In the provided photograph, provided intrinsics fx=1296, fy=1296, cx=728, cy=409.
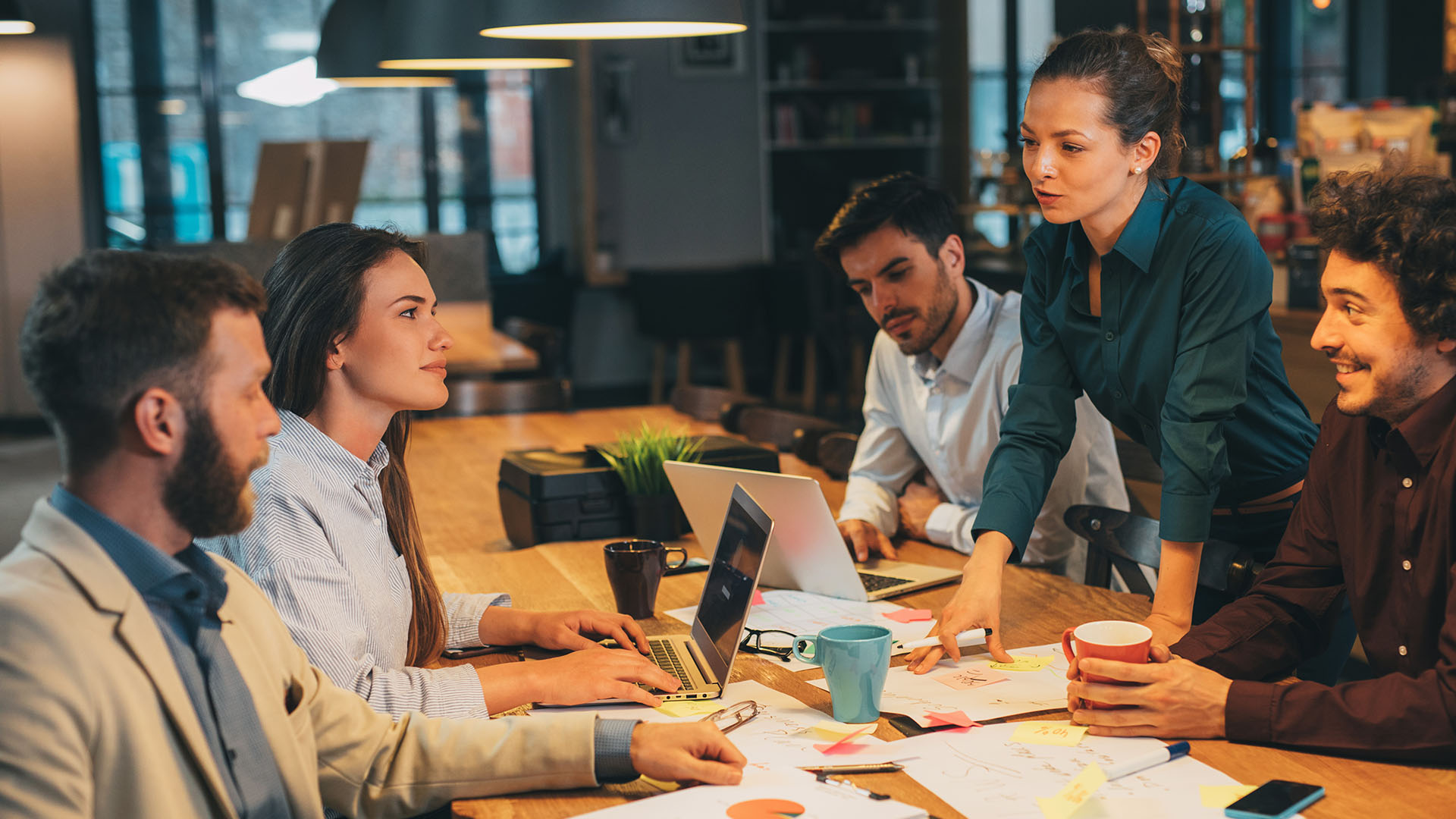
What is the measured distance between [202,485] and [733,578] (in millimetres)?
665

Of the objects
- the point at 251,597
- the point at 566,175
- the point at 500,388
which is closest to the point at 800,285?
the point at 566,175

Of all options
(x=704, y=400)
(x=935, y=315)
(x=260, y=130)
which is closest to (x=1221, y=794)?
(x=935, y=315)

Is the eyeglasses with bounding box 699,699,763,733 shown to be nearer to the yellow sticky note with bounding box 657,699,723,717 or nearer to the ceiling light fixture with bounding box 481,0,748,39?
the yellow sticky note with bounding box 657,699,723,717

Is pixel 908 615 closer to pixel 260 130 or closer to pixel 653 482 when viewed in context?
pixel 653 482

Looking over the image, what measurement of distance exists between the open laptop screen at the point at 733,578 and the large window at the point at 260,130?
7.89 meters

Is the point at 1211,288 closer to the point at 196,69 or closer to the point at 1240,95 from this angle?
the point at 196,69

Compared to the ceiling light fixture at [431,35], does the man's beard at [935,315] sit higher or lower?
lower

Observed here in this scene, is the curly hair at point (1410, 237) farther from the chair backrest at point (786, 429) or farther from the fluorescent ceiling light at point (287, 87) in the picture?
the fluorescent ceiling light at point (287, 87)

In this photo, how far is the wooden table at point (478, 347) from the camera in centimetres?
498

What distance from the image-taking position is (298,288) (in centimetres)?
171

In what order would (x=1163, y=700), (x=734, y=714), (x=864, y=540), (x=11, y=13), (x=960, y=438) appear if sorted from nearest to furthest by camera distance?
1. (x=1163, y=700)
2. (x=734, y=714)
3. (x=864, y=540)
4. (x=960, y=438)
5. (x=11, y=13)

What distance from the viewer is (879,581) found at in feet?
6.84

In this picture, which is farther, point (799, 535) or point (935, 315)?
point (935, 315)

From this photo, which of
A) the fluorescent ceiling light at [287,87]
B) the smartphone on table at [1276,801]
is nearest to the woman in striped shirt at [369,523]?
the smartphone on table at [1276,801]
